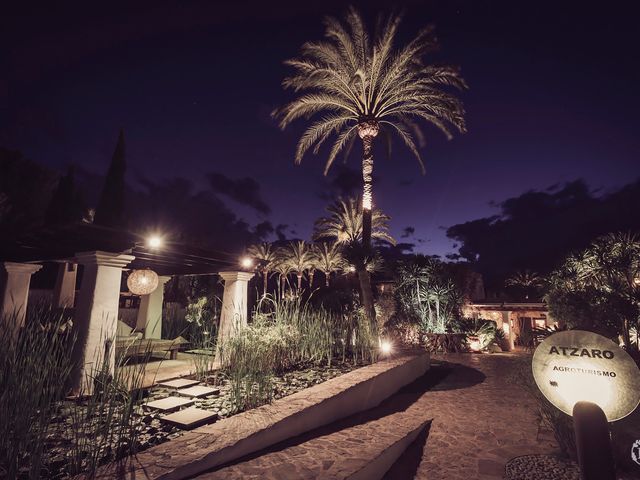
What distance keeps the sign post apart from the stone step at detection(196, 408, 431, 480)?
175 cm

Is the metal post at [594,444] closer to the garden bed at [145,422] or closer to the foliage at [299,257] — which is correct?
the garden bed at [145,422]

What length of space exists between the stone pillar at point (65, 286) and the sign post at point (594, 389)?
645 inches

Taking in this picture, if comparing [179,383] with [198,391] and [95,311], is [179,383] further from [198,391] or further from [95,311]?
[95,311]

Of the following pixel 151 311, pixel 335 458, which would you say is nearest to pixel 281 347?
pixel 335 458

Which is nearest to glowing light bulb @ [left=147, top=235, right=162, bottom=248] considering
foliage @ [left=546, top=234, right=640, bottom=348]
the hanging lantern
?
the hanging lantern

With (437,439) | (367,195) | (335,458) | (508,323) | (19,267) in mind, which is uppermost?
(367,195)

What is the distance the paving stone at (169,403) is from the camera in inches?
149

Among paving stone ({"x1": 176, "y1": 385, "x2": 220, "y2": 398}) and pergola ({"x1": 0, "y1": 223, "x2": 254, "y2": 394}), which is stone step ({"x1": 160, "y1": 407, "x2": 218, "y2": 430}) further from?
pergola ({"x1": 0, "y1": 223, "x2": 254, "y2": 394})

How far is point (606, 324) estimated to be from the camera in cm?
790

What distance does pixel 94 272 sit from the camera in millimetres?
4656

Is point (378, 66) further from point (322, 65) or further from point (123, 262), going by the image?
point (123, 262)

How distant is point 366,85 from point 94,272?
28.7 ft

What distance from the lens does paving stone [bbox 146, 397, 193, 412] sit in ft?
12.4

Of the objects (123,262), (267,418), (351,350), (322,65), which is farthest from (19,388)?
(322,65)
